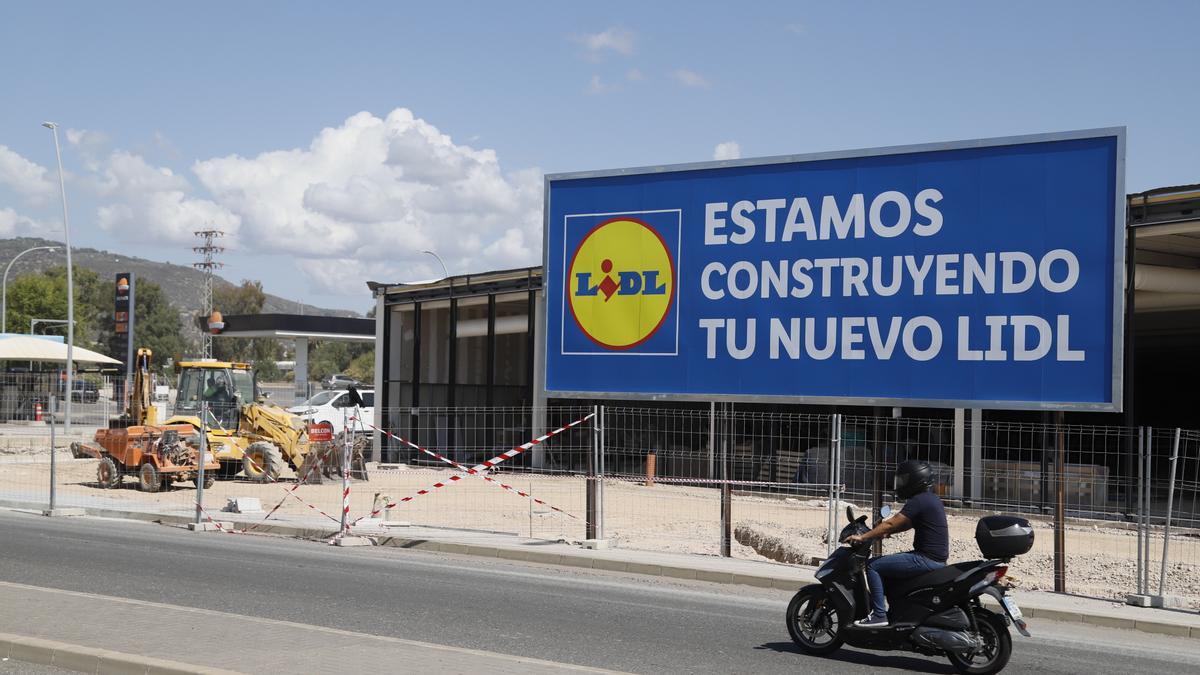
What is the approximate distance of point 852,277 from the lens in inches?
684

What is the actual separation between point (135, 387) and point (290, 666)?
24.7 m

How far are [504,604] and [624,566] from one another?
4.11 m

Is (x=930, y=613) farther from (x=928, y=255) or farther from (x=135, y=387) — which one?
(x=135, y=387)

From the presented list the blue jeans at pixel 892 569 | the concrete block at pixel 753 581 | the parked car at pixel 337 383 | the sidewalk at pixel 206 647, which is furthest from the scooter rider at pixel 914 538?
the parked car at pixel 337 383

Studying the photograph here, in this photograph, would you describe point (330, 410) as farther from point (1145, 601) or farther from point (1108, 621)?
point (1108, 621)

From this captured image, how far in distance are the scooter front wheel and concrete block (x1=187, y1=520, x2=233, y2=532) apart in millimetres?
12099

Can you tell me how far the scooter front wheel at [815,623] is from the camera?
9.60 m

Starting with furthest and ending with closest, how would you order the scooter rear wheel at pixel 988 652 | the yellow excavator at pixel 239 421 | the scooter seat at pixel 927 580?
the yellow excavator at pixel 239 421 → the scooter seat at pixel 927 580 → the scooter rear wheel at pixel 988 652

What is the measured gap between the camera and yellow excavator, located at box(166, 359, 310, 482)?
2836 cm

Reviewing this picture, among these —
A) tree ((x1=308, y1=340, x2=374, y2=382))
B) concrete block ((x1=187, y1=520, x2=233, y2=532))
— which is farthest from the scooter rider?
tree ((x1=308, y1=340, x2=374, y2=382))

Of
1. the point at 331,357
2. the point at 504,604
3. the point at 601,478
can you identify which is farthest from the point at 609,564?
the point at 331,357

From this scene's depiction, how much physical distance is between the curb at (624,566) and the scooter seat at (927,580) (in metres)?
3.86

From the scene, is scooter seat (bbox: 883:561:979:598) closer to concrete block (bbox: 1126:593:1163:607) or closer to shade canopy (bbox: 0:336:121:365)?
concrete block (bbox: 1126:593:1163:607)

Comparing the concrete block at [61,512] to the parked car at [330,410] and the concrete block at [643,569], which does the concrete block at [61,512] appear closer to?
the concrete block at [643,569]
